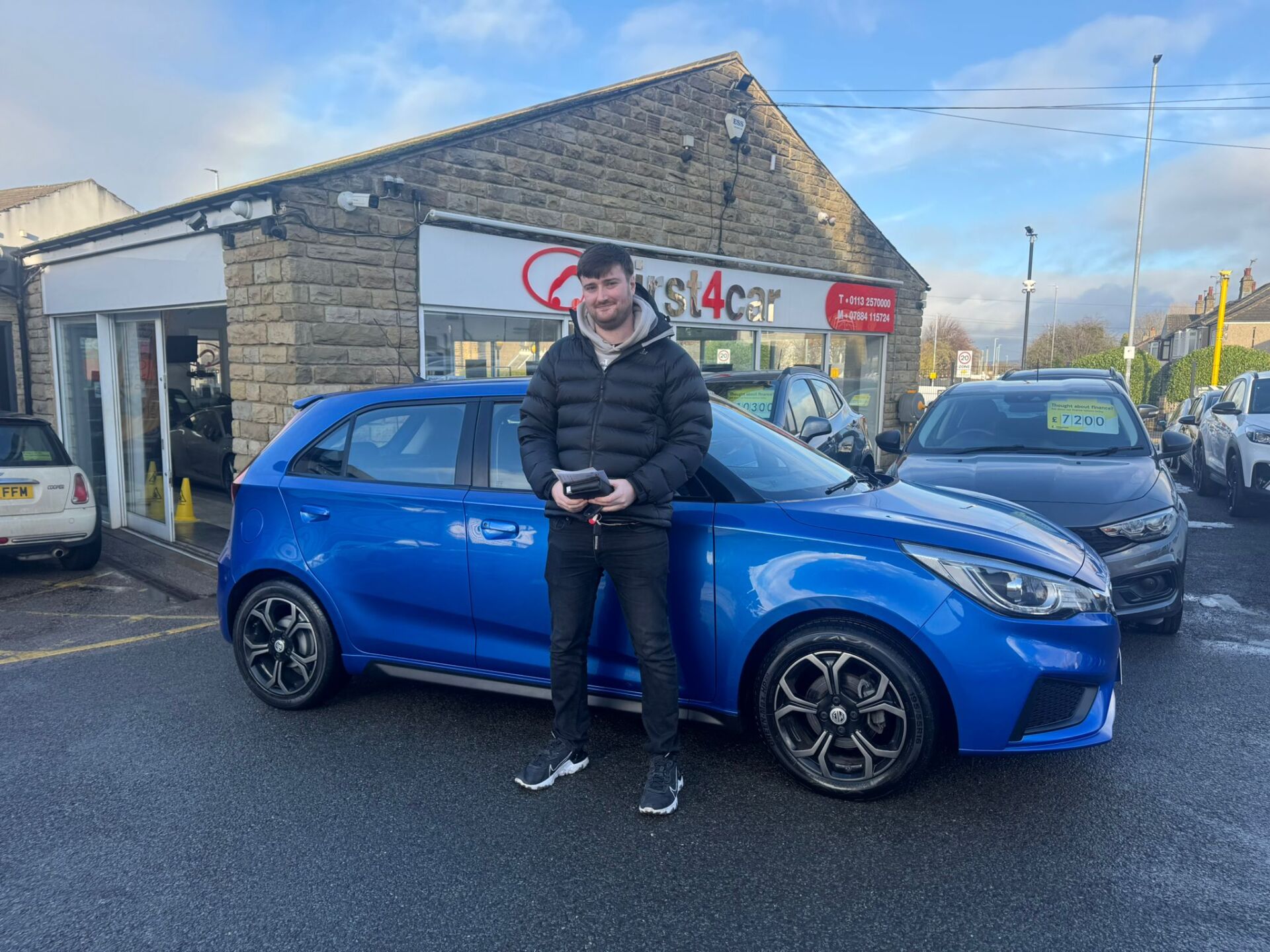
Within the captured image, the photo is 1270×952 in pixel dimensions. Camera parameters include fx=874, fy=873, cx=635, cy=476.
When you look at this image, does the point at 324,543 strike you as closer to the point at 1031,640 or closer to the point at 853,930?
the point at 853,930

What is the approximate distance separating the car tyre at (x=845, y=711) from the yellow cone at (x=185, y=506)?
27.9 feet

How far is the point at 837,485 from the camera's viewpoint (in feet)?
12.6

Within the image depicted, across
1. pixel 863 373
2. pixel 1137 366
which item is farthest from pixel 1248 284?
pixel 863 373

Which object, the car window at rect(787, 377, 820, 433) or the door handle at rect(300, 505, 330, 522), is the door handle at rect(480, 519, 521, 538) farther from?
the car window at rect(787, 377, 820, 433)

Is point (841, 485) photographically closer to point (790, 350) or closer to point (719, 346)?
point (719, 346)

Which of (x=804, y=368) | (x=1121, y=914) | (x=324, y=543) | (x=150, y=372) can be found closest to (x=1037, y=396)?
(x=804, y=368)

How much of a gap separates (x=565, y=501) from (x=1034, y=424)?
14.8ft

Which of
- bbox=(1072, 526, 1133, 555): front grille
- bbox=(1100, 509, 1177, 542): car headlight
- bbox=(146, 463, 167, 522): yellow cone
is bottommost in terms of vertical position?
bbox=(146, 463, 167, 522): yellow cone

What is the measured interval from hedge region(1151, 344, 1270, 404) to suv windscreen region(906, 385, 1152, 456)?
29.8m

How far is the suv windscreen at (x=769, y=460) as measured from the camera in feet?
11.7

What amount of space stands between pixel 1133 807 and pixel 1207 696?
147cm

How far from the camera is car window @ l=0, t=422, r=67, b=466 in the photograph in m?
7.13

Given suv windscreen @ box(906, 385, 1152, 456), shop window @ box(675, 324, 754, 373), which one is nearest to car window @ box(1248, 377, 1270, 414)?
suv windscreen @ box(906, 385, 1152, 456)

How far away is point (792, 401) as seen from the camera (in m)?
7.79
